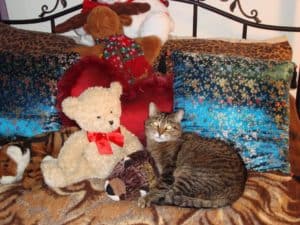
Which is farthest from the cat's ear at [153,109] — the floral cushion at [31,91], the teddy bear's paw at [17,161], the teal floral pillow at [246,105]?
the teddy bear's paw at [17,161]

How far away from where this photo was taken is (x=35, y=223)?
1283 mm

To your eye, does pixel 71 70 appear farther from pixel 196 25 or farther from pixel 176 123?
pixel 196 25

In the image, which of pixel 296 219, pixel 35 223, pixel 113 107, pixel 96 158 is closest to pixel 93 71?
pixel 113 107

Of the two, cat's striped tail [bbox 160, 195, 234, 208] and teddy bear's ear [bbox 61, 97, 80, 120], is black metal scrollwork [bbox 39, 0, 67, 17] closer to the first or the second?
teddy bear's ear [bbox 61, 97, 80, 120]

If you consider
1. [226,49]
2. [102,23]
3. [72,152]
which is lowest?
[72,152]

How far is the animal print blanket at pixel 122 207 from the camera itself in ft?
4.23

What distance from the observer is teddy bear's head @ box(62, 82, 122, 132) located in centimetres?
141

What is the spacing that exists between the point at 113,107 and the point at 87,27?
1.36 feet

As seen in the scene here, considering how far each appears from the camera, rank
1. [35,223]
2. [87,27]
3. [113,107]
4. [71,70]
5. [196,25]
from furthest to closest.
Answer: [196,25] → [87,27] → [71,70] → [113,107] → [35,223]

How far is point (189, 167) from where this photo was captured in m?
1.43

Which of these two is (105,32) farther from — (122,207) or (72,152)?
(122,207)

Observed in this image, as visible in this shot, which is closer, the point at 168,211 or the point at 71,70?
the point at 168,211

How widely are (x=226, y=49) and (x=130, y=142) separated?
537 millimetres

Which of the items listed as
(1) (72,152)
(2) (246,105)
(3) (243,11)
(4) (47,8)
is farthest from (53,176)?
(3) (243,11)
